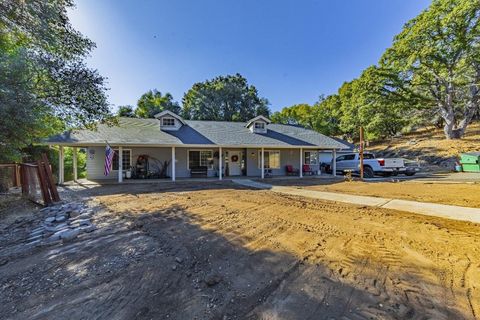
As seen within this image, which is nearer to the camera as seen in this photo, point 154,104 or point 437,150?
point 437,150

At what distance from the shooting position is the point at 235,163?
17.8m

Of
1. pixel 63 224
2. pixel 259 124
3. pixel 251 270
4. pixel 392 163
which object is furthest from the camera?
pixel 259 124

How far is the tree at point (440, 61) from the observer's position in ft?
66.4

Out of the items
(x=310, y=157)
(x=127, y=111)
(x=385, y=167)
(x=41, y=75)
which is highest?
(x=127, y=111)

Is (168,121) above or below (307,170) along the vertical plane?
above

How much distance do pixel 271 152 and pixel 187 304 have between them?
631 inches

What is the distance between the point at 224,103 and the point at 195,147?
21.0 meters

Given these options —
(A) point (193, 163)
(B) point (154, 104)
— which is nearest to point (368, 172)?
(A) point (193, 163)

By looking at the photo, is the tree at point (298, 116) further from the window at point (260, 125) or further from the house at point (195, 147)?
the house at point (195, 147)

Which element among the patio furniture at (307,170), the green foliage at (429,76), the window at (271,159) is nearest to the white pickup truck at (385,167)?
the patio furniture at (307,170)

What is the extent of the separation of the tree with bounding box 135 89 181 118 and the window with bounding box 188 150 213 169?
1886cm

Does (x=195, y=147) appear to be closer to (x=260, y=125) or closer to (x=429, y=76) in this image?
(x=260, y=125)

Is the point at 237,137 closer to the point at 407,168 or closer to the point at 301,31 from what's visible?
the point at 301,31

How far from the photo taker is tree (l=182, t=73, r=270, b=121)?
34.5 meters
